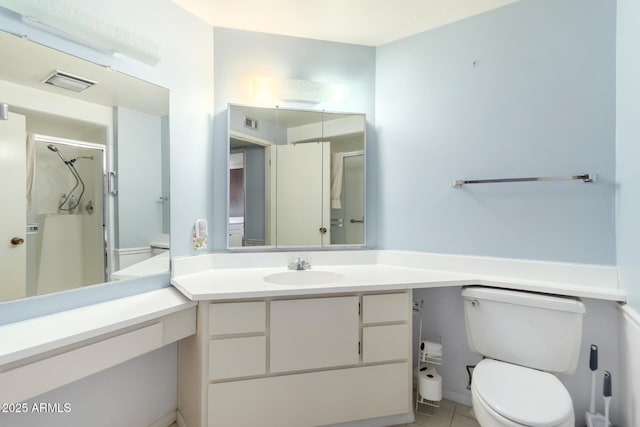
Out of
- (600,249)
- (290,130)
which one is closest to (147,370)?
(290,130)

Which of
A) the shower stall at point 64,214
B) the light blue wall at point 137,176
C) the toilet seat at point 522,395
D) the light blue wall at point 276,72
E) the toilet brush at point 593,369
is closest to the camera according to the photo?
the toilet seat at point 522,395

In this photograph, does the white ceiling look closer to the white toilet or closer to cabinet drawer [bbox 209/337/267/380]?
the white toilet

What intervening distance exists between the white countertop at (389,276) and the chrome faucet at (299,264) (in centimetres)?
6

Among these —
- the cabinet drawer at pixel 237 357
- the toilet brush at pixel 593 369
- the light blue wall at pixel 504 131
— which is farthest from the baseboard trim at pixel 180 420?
the toilet brush at pixel 593 369

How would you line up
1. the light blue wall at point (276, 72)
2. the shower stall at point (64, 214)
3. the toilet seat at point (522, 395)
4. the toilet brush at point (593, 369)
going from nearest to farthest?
the toilet seat at point (522, 395), the shower stall at point (64, 214), the toilet brush at point (593, 369), the light blue wall at point (276, 72)

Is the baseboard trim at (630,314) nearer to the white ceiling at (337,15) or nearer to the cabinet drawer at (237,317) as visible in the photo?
the cabinet drawer at (237,317)

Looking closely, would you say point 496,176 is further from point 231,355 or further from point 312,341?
point 231,355

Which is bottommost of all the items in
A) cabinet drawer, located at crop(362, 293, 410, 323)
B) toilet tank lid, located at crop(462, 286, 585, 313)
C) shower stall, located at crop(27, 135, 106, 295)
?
cabinet drawer, located at crop(362, 293, 410, 323)

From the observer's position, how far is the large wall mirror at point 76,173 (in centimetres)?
114

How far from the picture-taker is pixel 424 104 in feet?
6.28

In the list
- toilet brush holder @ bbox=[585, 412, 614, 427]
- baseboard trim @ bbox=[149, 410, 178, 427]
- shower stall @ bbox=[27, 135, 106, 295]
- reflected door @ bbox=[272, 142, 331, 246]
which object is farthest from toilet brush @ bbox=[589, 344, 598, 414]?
shower stall @ bbox=[27, 135, 106, 295]

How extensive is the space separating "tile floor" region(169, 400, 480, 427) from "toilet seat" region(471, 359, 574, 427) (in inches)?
18.1

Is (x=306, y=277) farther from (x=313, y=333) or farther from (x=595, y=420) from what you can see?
(x=595, y=420)

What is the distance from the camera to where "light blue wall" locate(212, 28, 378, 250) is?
186 cm
